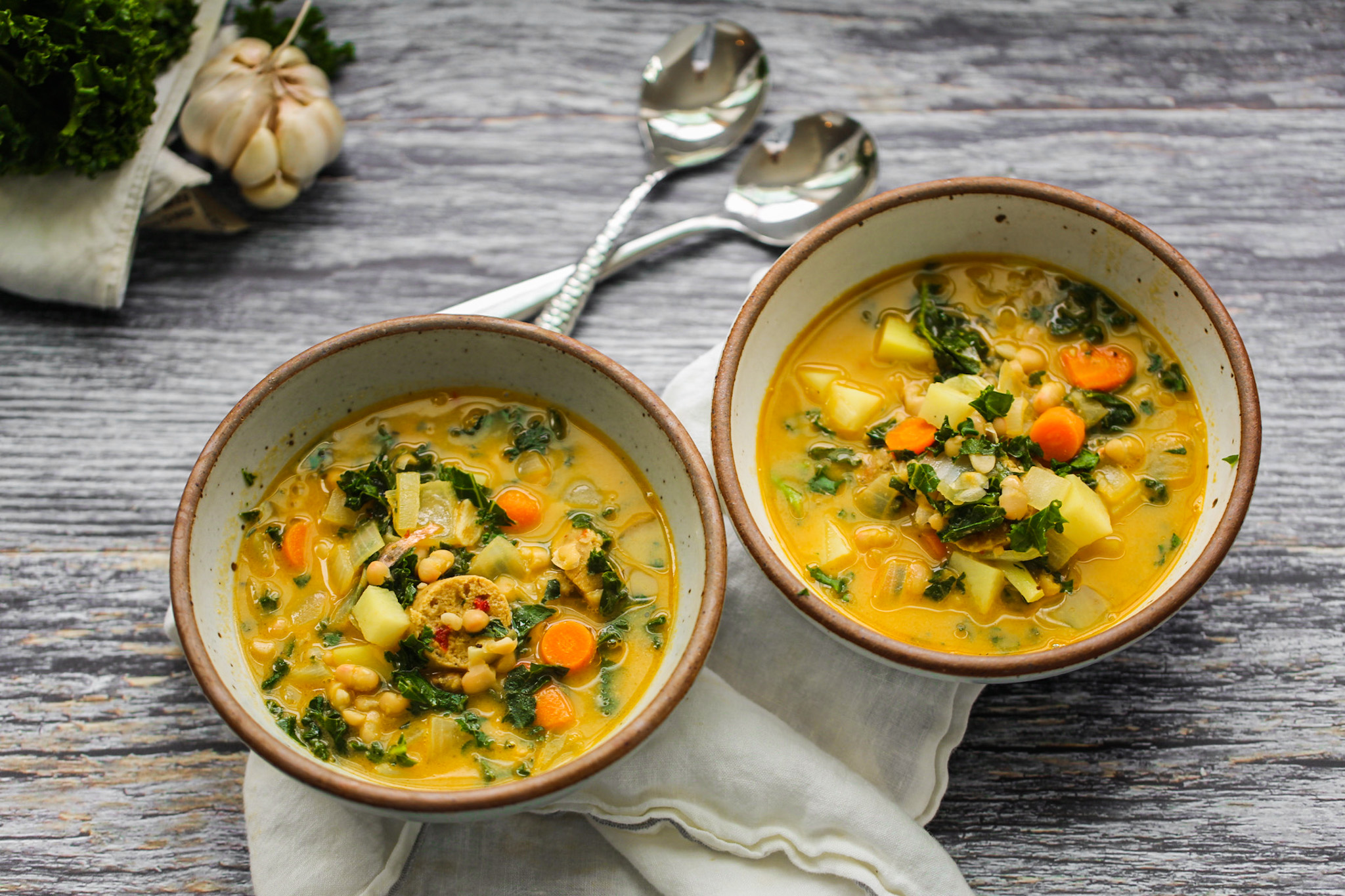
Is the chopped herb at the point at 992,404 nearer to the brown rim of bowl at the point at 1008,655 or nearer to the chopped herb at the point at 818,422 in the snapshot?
the chopped herb at the point at 818,422

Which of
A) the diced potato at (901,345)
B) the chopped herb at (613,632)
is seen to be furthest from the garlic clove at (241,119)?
the diced potato at (901,345)

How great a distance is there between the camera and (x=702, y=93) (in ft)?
12.4

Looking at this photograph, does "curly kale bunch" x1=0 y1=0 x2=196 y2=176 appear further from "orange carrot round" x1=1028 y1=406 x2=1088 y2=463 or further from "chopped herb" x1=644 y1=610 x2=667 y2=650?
"orange carrot round" x1=1028 y1=406 x2=1088 y2=463

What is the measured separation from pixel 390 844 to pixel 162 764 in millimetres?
786

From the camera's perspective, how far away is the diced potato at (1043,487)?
2.83m

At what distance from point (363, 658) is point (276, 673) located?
24cm

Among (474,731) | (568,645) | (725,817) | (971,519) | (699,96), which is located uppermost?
(699,96)

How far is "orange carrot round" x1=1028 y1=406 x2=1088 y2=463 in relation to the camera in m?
2.94

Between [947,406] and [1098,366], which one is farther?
[1098,366]

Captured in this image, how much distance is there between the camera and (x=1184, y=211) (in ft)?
12.2

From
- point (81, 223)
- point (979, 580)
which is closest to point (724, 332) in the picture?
point (979, 580)

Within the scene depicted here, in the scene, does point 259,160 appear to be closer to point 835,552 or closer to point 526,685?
point 526,685

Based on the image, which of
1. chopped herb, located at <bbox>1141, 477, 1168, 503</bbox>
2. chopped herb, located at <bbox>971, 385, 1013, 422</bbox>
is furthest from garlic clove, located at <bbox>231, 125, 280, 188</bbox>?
chopped herb, located at <bbox>1141, 477, 1168, 503</bbox>

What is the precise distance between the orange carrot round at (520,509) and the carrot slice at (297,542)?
539 millimetres
